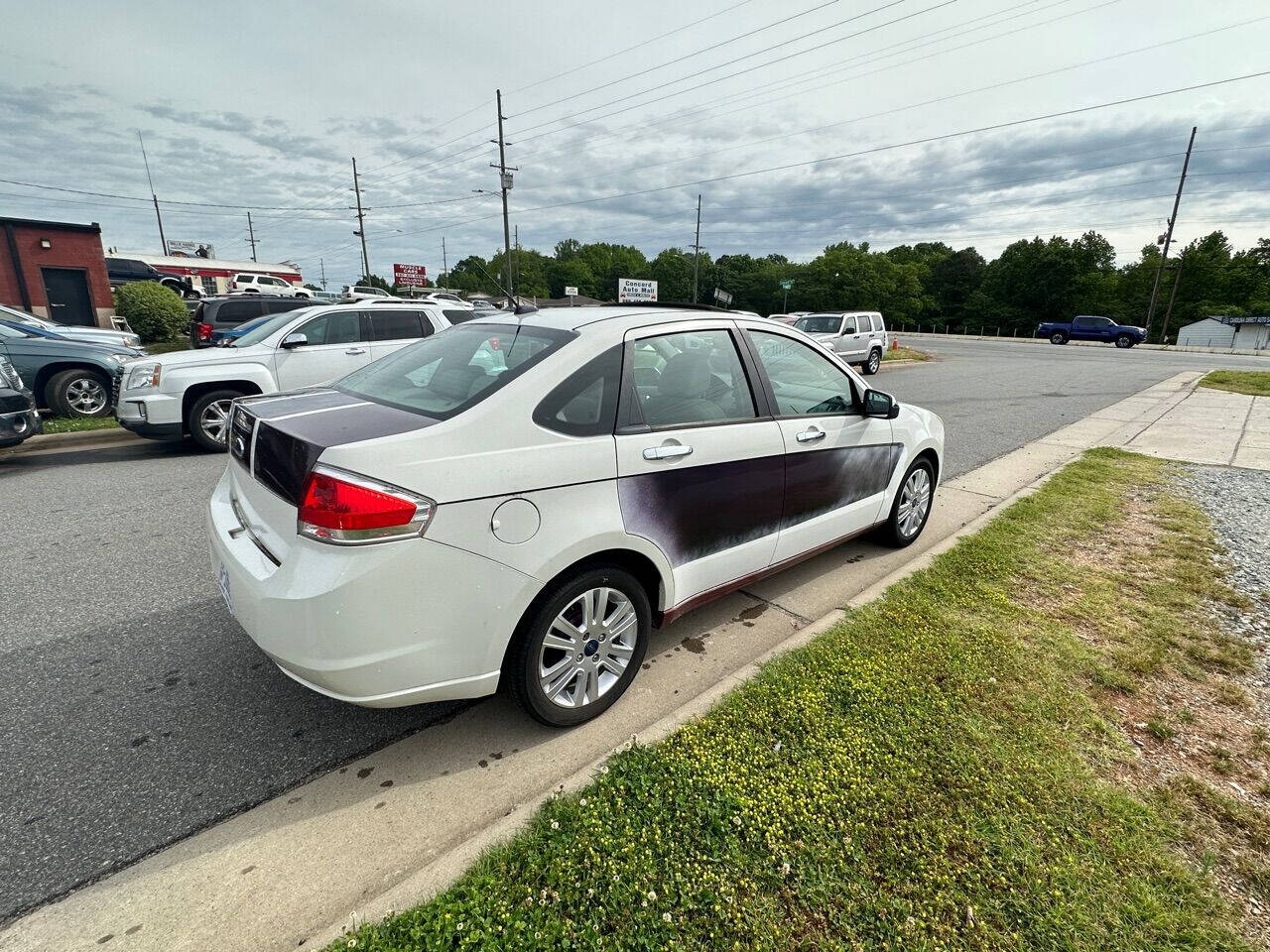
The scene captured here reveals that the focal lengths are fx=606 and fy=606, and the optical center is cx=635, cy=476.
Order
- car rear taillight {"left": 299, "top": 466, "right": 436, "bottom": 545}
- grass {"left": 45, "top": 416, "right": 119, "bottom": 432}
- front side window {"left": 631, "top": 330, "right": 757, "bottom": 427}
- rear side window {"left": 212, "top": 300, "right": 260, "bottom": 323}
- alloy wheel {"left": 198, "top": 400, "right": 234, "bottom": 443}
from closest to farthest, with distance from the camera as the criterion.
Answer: car rear taillight {"left": 299, "top": 466, "right": 436, "bottom": 545} < front side window {"left": 631, "top": 330, "right": 757, "bottom": 427} < alloy wheel {"left": 198, "top": 400, "right": 234, "bottom": 443} < grass {"left": 45, "top": 416, "right": 119, "bottom": 432} < rear side window {"left": 212, "top": 300, "right": 260, "bottom": 323}

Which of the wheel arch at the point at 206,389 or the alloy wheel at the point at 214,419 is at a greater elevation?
the wheel arch at the point at 206,389

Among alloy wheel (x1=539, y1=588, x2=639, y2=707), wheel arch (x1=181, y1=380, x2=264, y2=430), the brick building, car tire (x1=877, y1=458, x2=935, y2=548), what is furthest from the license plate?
the brick building

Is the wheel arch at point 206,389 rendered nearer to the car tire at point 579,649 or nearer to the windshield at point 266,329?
the windshield at point 266,329

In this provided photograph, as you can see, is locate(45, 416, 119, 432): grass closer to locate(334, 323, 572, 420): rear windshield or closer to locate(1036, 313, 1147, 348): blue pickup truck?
locate(334, 323, 572, 420): rear windshield

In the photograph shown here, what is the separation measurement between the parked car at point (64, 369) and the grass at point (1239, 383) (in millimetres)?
23313

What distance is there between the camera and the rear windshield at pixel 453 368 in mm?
2479

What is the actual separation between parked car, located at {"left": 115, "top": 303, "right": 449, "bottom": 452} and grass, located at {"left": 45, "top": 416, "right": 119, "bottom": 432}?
154 centimetres

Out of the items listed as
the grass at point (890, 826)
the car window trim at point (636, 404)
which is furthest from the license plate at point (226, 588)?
the car window trim at point (636, 404)

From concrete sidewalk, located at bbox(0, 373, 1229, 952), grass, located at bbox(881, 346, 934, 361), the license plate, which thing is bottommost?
concrete sidewalk, located at bbox(0, 373, 1229, 952)

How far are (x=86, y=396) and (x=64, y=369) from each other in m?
0.43

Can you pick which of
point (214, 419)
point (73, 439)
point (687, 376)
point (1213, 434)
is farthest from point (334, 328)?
point (1213, 434)

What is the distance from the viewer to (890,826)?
2.04 m

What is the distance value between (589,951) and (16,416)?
804cm

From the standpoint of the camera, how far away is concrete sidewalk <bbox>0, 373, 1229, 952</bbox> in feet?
5.77
